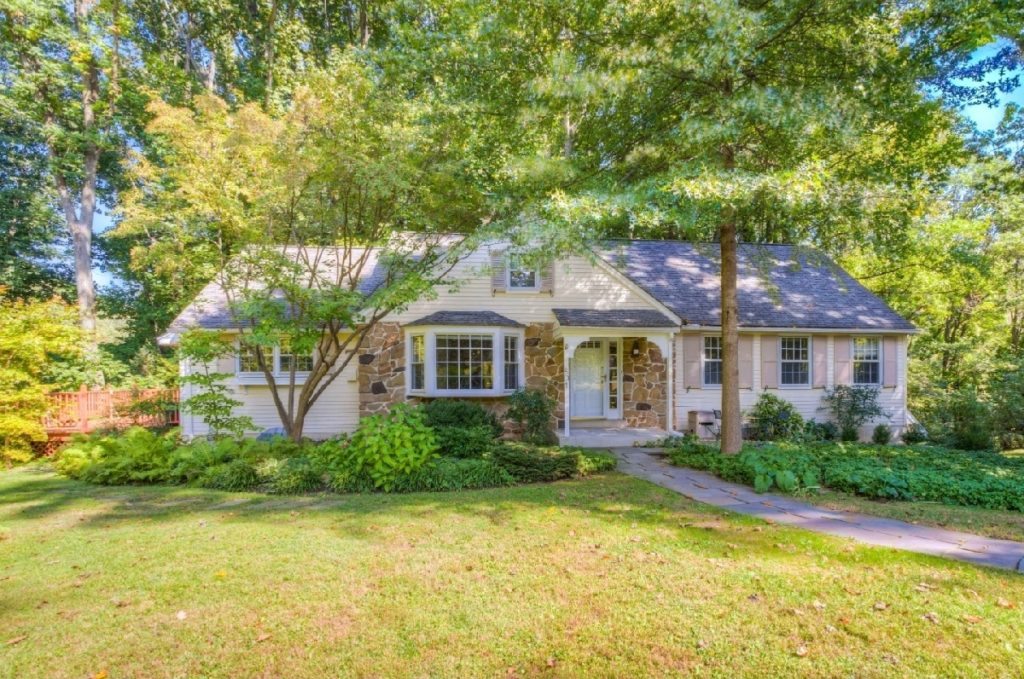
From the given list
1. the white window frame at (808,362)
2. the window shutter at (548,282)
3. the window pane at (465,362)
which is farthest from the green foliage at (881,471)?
the window shutter at (548,282)

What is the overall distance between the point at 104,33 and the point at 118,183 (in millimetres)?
5422

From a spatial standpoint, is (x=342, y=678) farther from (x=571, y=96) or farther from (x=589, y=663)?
(x=571, y=96)

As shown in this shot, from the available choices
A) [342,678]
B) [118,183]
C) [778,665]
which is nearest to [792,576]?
[778,665]

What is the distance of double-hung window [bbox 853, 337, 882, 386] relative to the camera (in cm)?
1283

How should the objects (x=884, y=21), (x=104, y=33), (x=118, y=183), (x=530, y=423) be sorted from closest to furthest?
(x=884, y=21) → (x=530, y=423) → (x=104, y=33) → (x=118, y=183)

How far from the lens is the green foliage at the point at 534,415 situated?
411 inches

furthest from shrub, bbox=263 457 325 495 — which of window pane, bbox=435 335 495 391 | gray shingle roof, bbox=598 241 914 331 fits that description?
gray shingle roof, bbox=598 241 914 331

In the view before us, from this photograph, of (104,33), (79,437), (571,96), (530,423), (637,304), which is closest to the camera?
(571,96)

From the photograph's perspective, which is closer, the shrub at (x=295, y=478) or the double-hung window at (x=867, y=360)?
the shrub at (x=295, y=478)

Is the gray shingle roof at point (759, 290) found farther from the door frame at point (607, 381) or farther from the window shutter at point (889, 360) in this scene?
the door frame at point (607, 381)

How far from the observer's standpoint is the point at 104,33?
609 inches

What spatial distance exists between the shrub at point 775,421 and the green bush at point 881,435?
1874 millimetres

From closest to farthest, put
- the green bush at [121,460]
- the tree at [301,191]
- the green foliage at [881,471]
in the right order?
the green foliage at [881,471]
the green bush at [121,460]
the tree at [301,191]

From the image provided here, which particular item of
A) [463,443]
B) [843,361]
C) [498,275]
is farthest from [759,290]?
[463,443]
